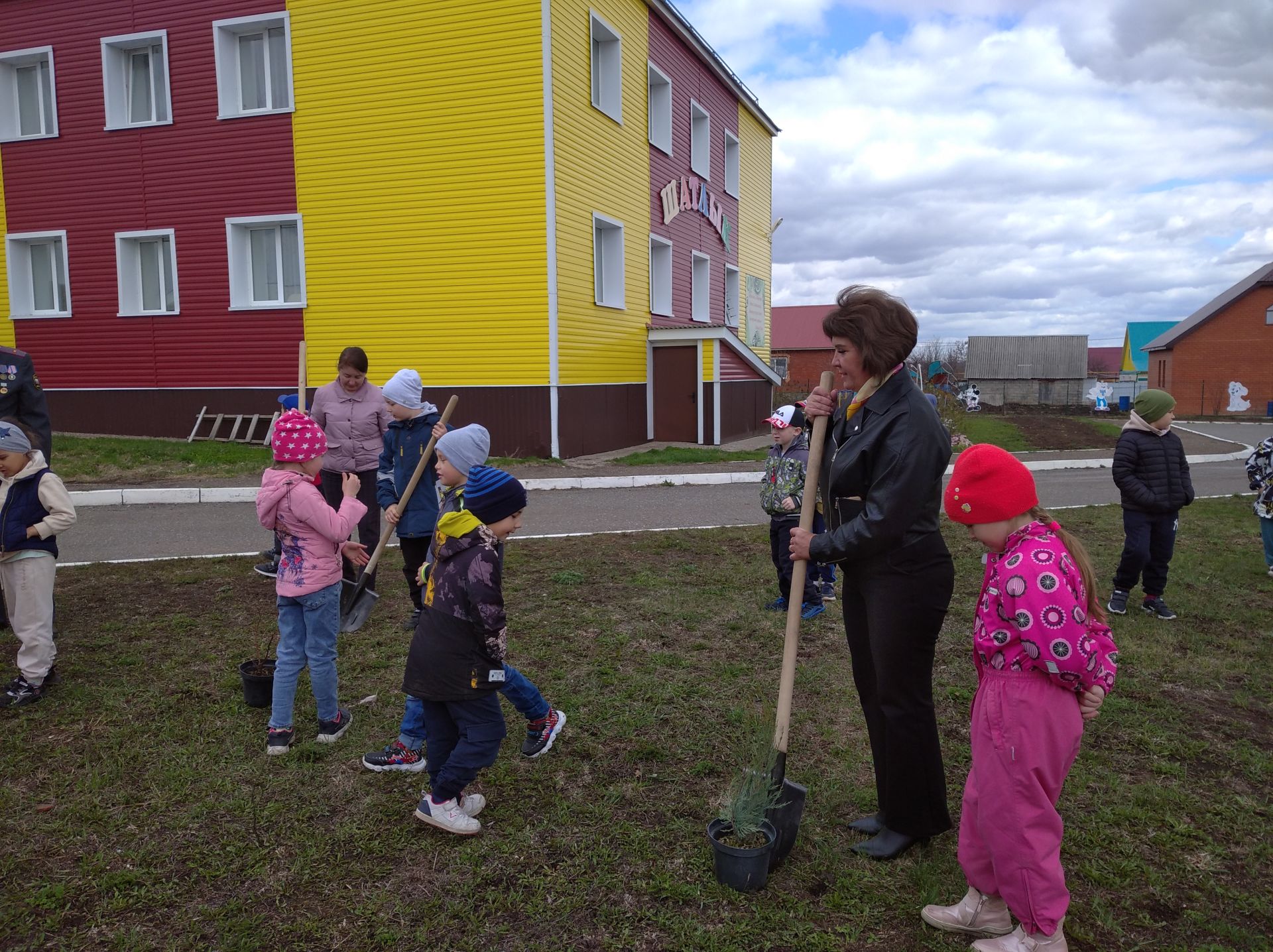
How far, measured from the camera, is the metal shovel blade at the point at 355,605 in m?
6.07

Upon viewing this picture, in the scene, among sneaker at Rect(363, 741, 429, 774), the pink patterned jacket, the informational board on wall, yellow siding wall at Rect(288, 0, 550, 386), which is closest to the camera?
the pink patterned jacket

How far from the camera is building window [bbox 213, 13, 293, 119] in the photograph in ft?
54.2

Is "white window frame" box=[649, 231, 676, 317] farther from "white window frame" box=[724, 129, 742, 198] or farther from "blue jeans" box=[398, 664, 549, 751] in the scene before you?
"blue jeans" box=[398, 664, 549, 751]

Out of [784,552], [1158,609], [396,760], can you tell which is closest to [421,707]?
[396,760]

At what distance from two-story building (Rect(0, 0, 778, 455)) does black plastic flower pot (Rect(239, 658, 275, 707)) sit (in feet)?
37.4

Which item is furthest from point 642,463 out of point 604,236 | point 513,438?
point 604,236

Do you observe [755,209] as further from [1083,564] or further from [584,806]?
[1083,564]

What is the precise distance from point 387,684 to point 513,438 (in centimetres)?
1114

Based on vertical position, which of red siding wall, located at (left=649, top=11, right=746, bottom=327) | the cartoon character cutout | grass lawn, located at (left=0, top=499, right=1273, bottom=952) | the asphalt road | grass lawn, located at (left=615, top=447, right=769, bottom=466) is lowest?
grass lawn, located at (left=0, top=499, right=1273, bottom=952)

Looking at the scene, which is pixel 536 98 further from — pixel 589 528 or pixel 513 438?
pixel 589 528

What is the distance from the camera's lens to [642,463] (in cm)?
1623

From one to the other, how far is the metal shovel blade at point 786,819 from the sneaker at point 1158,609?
4.44 metres

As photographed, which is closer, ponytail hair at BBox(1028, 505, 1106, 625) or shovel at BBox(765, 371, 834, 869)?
ponytail hair at BBox(1028, 505, 1106, 625)

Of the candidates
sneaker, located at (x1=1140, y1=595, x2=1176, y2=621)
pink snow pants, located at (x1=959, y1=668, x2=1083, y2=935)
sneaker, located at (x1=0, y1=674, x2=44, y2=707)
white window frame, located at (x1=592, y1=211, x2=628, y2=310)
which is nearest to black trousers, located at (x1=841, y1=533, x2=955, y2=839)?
pink snow pants, located at (x1=959, y1=668, x2=1083, y2=935)
